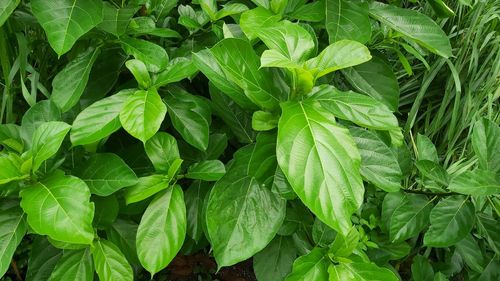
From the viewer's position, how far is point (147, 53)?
1.04 metres

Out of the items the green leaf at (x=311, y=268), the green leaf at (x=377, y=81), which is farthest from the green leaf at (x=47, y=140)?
the green leaf at (x=377, y=81)

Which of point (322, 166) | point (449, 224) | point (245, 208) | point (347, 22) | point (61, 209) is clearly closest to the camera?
point (322, 166)

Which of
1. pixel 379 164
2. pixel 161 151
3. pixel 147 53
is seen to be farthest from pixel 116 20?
pixel 379 164

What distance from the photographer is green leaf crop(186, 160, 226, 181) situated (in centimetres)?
100

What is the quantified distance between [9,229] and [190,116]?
18.0 inches

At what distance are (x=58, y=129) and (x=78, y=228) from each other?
8.4 inches

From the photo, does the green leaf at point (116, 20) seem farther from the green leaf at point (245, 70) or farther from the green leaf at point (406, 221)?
the green leaf at point (406, 221)

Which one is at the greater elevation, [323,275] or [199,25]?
[199,25]

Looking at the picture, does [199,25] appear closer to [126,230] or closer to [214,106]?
[214,106]

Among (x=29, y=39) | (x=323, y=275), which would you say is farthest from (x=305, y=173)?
(x=29, y=39)

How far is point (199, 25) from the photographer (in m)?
1.17

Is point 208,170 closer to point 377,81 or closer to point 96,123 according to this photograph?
point 96,123

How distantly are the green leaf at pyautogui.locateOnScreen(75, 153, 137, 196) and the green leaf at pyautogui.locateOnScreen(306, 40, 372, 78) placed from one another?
0.45 m

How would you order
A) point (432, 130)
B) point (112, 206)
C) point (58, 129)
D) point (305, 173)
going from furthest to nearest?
point (432, 130), point (112, 206), point (58, 129), point (305, 173)
